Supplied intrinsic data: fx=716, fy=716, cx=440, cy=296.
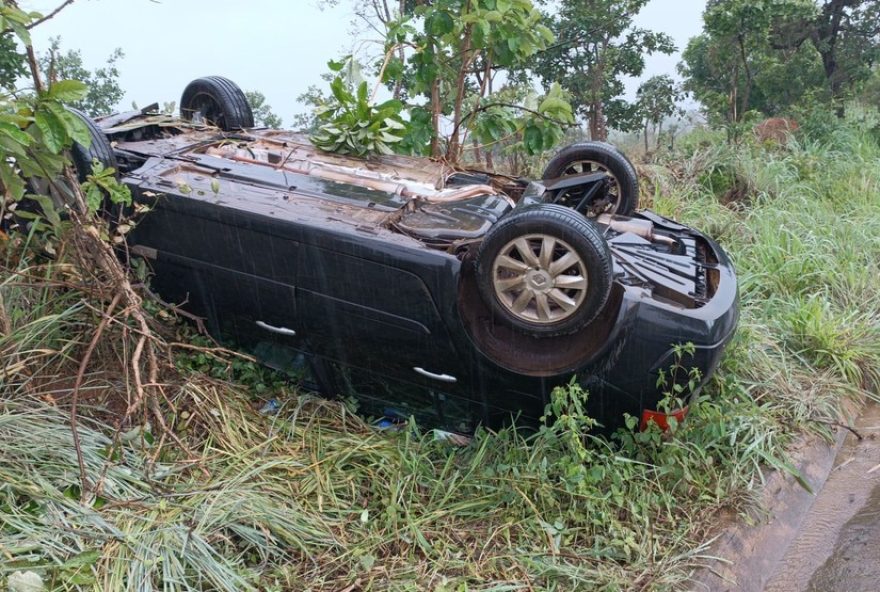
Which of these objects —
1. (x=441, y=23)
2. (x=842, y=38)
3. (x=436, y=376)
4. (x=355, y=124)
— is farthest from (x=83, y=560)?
(x=842, y=38)

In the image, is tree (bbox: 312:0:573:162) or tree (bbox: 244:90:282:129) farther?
tree (bbox: 244:90:282:129)

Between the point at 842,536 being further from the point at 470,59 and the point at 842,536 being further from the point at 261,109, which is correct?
the point at 261,109

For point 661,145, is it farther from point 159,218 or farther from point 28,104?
point 28,104

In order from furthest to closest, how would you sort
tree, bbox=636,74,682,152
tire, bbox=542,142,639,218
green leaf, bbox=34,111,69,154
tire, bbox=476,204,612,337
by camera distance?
tree, bbox=636,74,682,152, tire, bbox=542,142,639,218, green leaf, bbox=34,111,69,154, tire, bbox=476,204,612,337

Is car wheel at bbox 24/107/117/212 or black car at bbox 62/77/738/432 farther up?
car wheel at bbox 24/107/117/212

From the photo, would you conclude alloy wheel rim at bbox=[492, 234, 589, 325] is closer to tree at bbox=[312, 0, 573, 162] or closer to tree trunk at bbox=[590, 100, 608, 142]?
tree at bbox=[312, 0, 573, 162]

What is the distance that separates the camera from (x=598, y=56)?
41.3 ft

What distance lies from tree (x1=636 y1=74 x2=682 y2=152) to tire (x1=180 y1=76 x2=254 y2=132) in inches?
391

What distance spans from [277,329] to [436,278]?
961mm

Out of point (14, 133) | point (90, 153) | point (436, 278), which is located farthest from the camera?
point (90, 153)

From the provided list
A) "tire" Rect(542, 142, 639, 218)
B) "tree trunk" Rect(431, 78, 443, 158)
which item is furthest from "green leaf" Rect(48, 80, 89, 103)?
"tree trunk" Rect(431, 78, 443, 158)

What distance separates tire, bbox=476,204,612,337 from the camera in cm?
282

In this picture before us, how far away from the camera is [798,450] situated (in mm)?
3777

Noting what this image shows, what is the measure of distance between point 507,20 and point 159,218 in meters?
2.78
